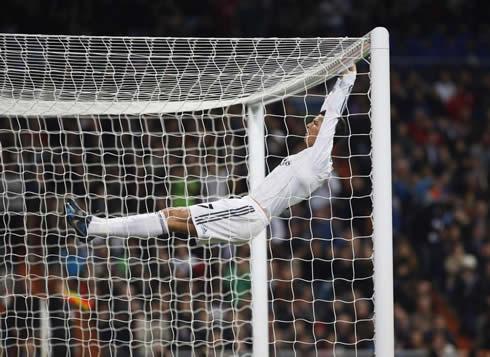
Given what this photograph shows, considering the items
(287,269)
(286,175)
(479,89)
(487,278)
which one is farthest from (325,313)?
(479,89)

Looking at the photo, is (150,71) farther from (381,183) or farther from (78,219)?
(381,183)

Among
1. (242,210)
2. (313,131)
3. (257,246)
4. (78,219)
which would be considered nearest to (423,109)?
(257,246)

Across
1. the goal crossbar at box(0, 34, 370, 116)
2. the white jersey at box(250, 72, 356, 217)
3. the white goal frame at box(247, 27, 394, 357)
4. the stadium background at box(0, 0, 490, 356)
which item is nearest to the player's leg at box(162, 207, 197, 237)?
the white jersey at box(250, 72, 356, 217)

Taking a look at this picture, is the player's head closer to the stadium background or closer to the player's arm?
the player's arm

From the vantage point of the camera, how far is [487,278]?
28.8ft

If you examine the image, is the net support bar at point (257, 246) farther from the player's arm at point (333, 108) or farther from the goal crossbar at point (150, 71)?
the player's arm at point (333, 108)

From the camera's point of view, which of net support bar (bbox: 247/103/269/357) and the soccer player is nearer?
the soccer player

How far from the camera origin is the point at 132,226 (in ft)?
16.2

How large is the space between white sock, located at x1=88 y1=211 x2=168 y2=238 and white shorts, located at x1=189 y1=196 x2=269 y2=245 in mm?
212

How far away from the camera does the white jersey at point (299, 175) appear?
4.89 m

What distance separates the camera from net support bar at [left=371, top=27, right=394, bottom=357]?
4359 mm

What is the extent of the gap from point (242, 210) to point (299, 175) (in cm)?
42

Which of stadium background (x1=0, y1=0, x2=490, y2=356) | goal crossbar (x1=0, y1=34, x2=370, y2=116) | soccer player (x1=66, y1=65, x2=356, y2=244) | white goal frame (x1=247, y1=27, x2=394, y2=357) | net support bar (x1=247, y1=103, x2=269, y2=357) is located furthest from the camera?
stadium background (x1=0, y1=0, x2=490, y2=356)

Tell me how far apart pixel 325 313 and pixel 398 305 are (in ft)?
3.16
